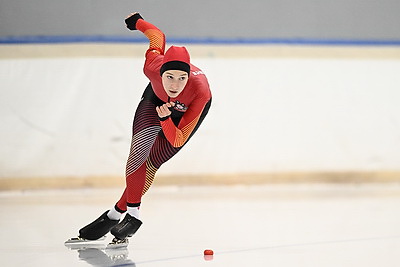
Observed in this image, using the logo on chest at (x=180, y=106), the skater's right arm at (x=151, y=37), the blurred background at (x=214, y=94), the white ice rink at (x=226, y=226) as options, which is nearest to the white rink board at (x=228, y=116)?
the blurred background at (x=214, y=94)

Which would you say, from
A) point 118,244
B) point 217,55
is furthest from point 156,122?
point 217,55

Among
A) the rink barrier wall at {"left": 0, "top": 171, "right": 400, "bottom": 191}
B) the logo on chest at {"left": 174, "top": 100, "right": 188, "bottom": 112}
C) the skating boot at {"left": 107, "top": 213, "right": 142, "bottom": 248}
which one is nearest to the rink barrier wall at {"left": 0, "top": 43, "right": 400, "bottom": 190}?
the rink barrier wall at {"left": 0, "top": 171, "right": 400, "bottom": 191}

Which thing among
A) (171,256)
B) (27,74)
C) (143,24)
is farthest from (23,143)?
(171,256)

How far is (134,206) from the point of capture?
14.4 feet

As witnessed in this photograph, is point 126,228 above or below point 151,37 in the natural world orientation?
below

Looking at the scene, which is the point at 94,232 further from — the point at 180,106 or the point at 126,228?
the point at 180,106

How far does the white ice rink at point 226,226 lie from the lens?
13.3 ft

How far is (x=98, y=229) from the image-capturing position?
4.48 metres

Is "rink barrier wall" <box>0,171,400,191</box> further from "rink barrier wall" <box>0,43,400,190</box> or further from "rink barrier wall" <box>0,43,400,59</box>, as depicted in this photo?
"rink barrier wall" <box>0,43,400,59</box>

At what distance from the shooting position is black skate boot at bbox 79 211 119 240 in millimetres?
4484

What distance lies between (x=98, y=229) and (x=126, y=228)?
0.73 feet

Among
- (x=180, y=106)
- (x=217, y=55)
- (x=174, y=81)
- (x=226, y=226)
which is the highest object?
(x=217, y=55)

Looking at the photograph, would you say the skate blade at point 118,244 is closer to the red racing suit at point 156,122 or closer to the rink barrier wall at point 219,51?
the red racing suit at point 156,122

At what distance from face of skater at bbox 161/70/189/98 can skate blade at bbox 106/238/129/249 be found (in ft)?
3.00
